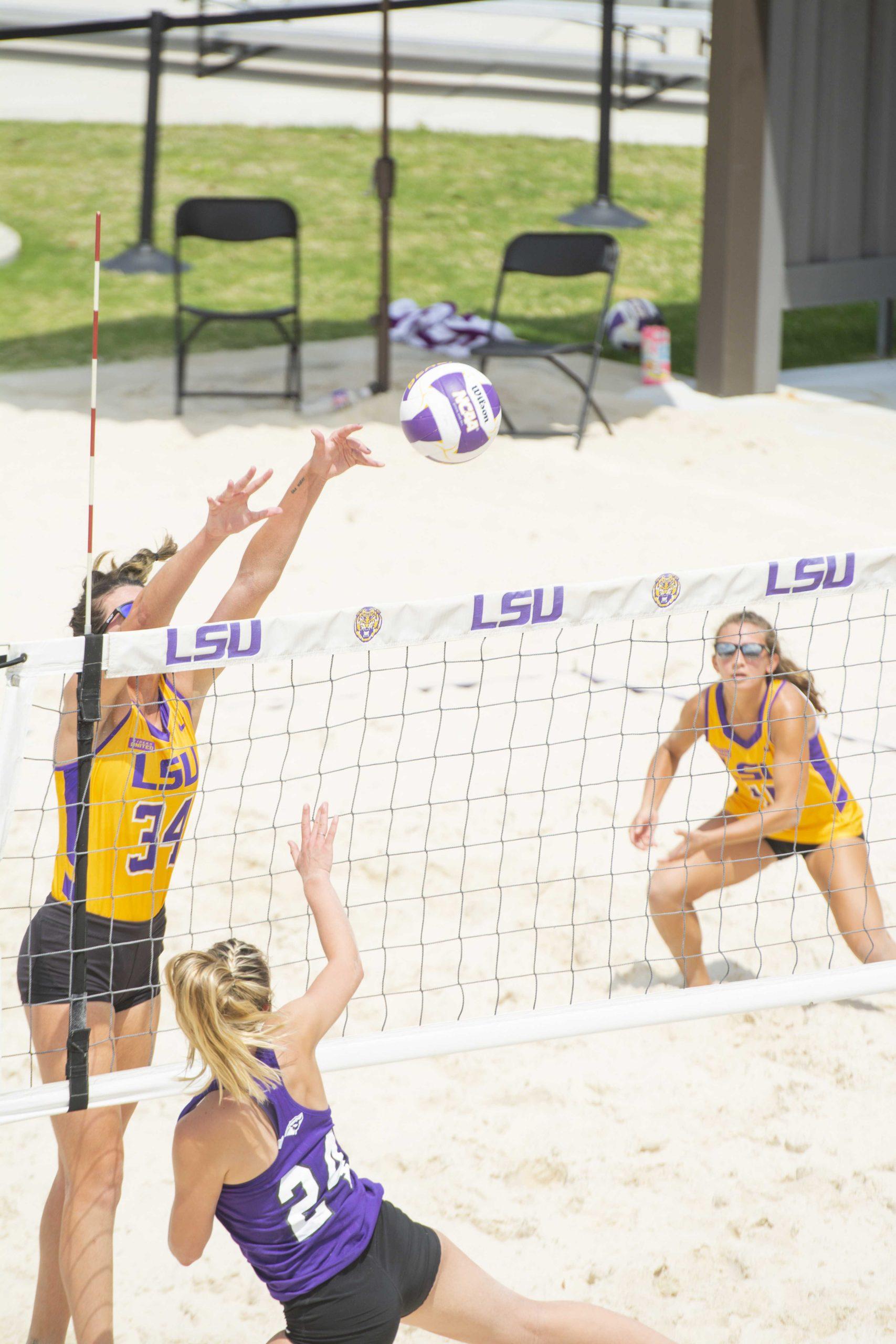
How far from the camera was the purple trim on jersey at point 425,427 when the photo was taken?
188 inches

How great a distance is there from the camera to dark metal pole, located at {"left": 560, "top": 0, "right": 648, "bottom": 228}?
40.3 feet

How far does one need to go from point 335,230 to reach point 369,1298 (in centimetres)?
1262

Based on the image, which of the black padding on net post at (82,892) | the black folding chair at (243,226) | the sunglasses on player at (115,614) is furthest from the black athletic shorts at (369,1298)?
the black folding chair at (243,226)

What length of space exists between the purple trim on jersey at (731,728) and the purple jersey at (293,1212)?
2019mm

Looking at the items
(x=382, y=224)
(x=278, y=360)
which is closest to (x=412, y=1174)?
(x=382, y=224)

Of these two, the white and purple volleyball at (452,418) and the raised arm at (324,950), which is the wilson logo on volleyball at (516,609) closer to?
the raised arm at (324,950)

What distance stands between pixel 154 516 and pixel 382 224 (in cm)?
265

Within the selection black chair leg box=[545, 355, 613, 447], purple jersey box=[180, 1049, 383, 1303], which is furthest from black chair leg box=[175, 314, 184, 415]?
purple jersey box=[180, 1049, 383, 1303]

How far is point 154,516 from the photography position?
7.91 m

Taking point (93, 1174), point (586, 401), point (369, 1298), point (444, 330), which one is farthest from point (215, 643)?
point (444, 330)

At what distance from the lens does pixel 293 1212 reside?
8.58 feet

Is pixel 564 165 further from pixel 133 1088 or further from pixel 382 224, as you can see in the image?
pixel 133 1088

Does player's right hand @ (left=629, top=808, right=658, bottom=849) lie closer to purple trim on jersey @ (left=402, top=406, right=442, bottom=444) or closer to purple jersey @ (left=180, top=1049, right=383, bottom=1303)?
purple trim on jersey @ (left=402, top=406, right=442, bottom=444)

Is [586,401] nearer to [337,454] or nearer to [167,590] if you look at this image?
[337,454]
